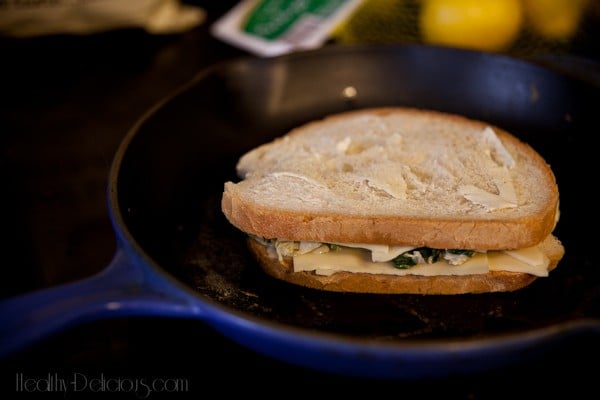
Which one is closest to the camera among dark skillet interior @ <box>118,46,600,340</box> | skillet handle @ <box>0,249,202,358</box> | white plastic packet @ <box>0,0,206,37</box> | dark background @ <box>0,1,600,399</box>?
skillet handle @ <box>0,249,202,358</box>

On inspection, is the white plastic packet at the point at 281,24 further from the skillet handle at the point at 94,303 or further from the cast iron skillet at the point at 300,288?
the skillet handle at the point at 94,303

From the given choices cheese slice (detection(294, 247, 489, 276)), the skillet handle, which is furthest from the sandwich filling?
the skillet handle

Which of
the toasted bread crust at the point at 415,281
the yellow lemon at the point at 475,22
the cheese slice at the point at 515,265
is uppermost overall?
the yellow lemon at the point at 475,22

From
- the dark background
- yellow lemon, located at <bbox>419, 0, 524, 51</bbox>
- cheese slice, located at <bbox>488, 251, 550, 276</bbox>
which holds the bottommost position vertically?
the dark background

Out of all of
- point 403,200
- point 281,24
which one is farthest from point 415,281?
point 281,24

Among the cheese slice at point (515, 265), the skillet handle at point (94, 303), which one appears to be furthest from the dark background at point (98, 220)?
the cheese slice at point (515, 265)

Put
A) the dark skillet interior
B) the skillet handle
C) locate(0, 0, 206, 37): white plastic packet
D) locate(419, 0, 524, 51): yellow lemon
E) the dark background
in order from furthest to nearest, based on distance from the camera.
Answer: locate(0, 0, 206, 37): white plastic packet → locate(419, 0, 524, 51): yellow lemon → the dark skillet interior → the dark background → the skillet handle

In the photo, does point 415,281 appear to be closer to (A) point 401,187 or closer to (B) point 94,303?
(A) point 401,187

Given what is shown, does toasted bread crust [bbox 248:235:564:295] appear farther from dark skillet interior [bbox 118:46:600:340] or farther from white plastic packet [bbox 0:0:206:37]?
white plastic packet [bbox 0:0:206:37]
